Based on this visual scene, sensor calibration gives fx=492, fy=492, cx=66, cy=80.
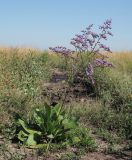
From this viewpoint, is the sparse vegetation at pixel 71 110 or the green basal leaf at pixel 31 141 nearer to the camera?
the green basal leaf at pixel 31 141

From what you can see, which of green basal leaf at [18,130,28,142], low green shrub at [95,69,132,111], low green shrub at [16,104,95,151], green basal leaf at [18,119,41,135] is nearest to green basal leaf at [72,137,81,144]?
low green shrub at [16,104,95,151]

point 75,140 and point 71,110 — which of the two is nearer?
point 75,140

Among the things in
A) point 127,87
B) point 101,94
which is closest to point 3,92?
point 101,94

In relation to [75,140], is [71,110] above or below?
above

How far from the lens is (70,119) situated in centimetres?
807

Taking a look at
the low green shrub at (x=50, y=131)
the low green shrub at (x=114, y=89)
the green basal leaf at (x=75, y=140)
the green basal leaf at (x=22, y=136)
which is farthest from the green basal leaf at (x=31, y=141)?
the low green shrub at (x=114, y=89)

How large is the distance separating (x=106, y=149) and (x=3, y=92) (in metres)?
3.40

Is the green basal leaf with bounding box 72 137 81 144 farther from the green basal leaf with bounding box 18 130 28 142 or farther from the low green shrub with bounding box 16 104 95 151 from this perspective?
the green basal leaf with bounding box 18 130 28 142

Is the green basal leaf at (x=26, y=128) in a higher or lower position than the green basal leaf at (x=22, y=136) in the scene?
higher

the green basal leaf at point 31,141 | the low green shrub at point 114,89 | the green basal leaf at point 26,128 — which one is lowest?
the green basal leaf at point 31,141

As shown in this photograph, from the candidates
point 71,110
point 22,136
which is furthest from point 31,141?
point 71,110

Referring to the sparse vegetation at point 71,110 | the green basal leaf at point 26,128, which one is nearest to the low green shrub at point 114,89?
the sparse vegetation at point 71,110

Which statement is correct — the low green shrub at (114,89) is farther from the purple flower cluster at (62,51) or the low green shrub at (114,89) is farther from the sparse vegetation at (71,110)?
the purple flower cluster at (62,51)

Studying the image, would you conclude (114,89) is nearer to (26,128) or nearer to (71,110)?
(71,110)
